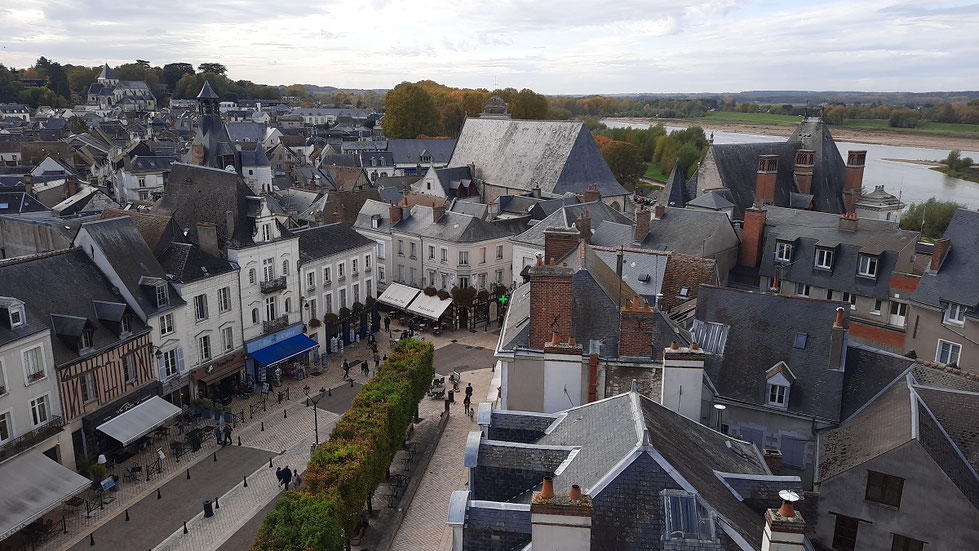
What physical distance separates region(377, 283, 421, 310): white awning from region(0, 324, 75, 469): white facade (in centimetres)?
1871

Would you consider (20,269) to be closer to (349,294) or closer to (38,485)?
(38,485)

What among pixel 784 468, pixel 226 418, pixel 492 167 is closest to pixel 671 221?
pixel 784 468

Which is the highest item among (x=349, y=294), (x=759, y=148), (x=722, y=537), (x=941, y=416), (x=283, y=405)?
(x=759, y=148)

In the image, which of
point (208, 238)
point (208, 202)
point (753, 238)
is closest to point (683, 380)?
point (753, 238)

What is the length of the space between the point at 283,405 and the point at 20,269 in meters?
10.0

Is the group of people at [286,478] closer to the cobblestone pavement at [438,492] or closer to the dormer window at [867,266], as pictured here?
the cobblestone pavement at [438,492]

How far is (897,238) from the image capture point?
25156 millimetres

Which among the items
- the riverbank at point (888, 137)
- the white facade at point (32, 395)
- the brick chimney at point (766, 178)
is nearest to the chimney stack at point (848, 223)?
the brick chimney at point (766, 178)

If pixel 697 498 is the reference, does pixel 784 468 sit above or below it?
below

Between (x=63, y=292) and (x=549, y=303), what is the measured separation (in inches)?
642

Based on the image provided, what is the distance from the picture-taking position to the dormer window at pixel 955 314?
20.1 m

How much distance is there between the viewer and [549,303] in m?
14.5

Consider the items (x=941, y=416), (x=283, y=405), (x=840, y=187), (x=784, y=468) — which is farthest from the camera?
(x=840, y=187)

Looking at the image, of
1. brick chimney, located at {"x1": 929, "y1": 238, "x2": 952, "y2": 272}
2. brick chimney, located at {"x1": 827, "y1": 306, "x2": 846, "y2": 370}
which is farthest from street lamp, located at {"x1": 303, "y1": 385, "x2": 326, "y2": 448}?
brick chimney, located at {"x1": 929, "y1": 238, "x2": 952, "y2": 272}
